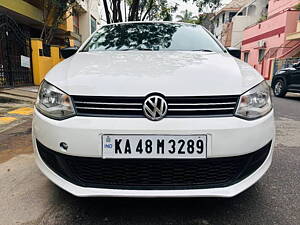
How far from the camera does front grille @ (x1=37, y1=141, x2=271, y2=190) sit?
5.07 ft

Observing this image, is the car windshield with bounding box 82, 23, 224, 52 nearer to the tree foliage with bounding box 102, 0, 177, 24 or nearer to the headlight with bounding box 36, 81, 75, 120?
the headlight with bounding box 36, 81, 75, 120

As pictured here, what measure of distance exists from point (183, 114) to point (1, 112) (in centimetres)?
464

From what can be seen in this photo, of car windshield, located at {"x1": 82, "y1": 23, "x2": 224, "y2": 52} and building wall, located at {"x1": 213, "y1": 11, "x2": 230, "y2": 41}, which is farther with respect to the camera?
building wall, located at {"x1": 213, "y1": 11, "x2": 230, "y2": 41}

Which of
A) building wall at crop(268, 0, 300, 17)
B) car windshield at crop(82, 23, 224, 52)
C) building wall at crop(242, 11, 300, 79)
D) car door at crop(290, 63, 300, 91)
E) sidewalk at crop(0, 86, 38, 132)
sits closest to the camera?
car windshield at crop(82, 23, 224, 52)

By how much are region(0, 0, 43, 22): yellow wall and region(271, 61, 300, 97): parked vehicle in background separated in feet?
32.0

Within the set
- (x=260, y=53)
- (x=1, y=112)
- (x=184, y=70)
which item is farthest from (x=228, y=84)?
(x=260, y=53)

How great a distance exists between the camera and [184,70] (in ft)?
5.88

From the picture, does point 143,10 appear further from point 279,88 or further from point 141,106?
point 141,106

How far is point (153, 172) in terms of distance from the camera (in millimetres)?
1558

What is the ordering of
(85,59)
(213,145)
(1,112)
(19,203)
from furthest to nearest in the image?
(1,112)
(85,59)
(19,203)
(213,145)

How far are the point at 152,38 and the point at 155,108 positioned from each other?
1436 millimetres

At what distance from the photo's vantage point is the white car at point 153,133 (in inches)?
59.4

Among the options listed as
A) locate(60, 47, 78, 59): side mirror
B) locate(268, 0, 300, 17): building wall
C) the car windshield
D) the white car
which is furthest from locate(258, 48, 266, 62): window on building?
the white car

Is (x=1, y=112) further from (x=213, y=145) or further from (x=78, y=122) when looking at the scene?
(x=213, y=145)
